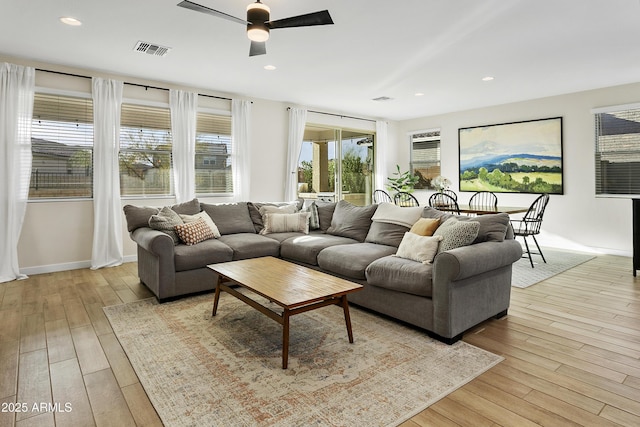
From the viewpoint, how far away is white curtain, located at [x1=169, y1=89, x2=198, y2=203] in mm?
5461

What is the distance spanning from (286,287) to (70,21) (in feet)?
10.4

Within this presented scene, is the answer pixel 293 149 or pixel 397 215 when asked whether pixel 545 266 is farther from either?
pixel 293 149

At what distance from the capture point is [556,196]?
6312 millimetres

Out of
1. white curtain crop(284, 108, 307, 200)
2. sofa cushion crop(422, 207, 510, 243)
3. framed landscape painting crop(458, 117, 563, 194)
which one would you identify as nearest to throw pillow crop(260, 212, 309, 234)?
white curtain crop(284, 108, 307, 200)

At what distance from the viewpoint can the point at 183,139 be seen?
217 inches

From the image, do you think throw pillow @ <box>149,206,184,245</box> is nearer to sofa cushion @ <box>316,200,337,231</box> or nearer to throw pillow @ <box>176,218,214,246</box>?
throw pillow @ <box>176,218,214,246</box>

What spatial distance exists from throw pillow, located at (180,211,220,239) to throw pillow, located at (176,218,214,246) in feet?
0.20

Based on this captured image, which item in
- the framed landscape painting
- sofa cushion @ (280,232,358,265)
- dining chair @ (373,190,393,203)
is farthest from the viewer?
dining chair @ (373,190,393,203)

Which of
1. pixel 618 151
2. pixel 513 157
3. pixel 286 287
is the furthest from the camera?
pixel 513 157

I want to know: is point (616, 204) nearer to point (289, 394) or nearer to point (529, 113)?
point (529, 113)

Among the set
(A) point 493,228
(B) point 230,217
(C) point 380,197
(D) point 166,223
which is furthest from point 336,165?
(A) point 493,228

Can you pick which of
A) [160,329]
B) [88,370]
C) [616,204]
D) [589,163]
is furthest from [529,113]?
[88,370]

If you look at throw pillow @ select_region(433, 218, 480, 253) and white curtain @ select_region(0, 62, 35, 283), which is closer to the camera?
throw pillow @ select_region(433, 218, 480, 253)

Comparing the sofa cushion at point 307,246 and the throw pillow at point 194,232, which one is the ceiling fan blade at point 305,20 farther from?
the throw pillow at point 194,232
